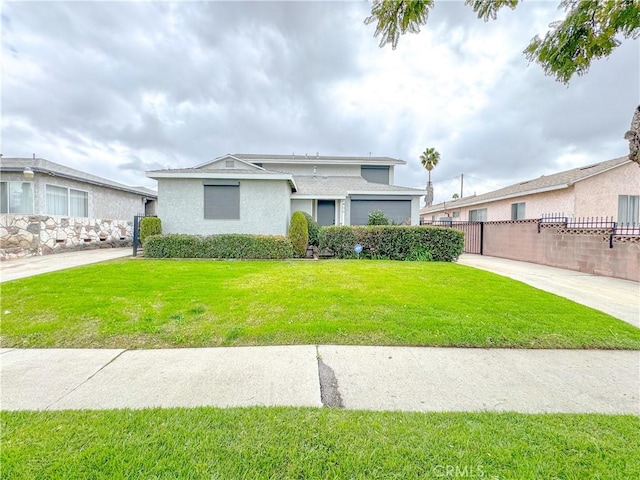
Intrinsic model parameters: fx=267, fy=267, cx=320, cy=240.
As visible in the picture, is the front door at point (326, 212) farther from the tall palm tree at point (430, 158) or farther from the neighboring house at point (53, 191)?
the tall palm tree at point (430, 158)

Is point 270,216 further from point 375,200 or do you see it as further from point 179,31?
point 179,31

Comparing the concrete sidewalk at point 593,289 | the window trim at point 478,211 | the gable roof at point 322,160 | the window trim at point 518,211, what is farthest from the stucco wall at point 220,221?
the window trim at point 478,211

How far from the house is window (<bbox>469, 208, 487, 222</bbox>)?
2535 centimetres

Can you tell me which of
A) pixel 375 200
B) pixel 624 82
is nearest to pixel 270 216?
pixel 375 200

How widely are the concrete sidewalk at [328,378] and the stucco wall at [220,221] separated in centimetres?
919

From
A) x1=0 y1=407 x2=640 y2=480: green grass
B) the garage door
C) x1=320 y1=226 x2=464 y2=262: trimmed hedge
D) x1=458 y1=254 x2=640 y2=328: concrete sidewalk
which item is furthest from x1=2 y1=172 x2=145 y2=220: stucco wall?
x1=458 y1=254 x2=640 y2=328: concrete sidewalk

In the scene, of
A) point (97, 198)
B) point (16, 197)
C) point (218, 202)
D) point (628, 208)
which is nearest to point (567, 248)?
point (628, 208)

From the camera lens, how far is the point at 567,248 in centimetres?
1080

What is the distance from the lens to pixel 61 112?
629 inches

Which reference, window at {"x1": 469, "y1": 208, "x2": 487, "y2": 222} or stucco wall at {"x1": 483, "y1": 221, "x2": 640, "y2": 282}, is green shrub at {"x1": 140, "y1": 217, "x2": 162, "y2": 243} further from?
window at {"x1": 469, "y1": 208, "x2": 487, "y2": 222}

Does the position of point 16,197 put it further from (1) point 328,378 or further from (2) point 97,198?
(1) point 328,378

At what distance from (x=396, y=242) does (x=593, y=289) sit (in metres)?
6.16

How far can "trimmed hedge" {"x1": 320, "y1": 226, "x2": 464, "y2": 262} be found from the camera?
1153cm

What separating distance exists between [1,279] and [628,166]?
24.5 metres
